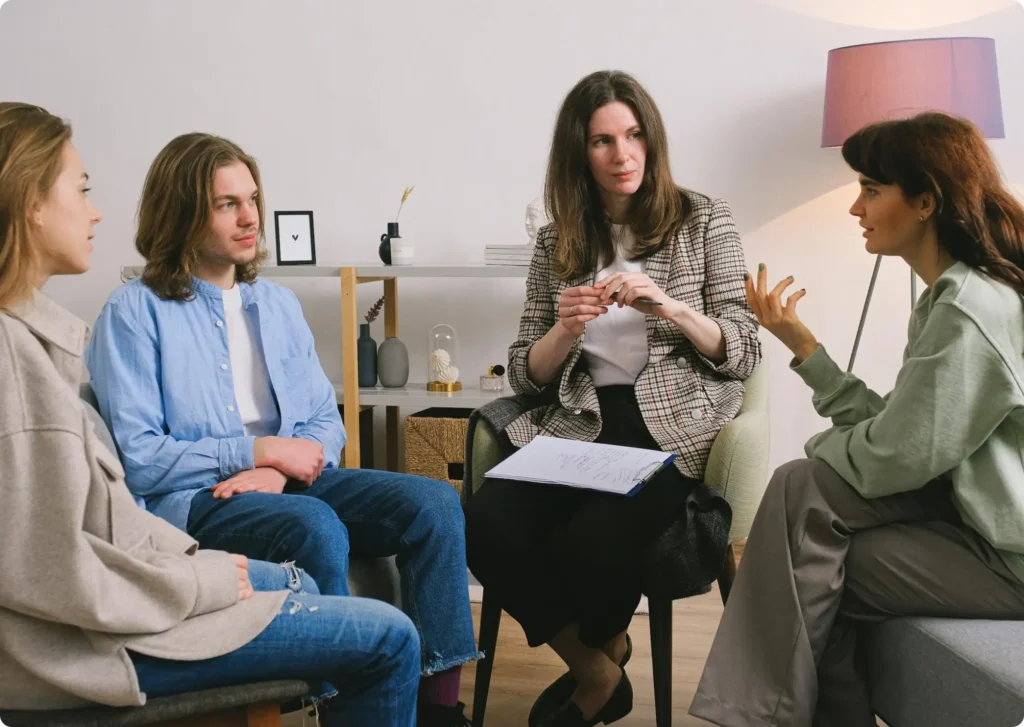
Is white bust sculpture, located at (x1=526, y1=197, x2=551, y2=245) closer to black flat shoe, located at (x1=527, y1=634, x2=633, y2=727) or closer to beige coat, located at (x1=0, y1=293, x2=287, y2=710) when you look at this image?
black flat shoe, located at (x1=527, y1=634, x2=633, y2=727)

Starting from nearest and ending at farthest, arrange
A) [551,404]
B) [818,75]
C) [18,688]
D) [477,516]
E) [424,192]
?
[18,688]
[477,516]
[551,404]
[818,75]
[424,192]

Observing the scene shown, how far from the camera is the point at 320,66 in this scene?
3.52 m

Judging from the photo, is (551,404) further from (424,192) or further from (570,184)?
(424,192)

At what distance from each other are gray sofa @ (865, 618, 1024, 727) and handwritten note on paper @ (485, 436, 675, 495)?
1.62ft

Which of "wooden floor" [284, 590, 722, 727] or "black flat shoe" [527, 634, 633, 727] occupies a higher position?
"black flat shoe" [527, 634, 633, 727]

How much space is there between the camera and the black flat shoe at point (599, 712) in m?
2.03

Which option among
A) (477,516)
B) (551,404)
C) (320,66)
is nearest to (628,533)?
(477,516)

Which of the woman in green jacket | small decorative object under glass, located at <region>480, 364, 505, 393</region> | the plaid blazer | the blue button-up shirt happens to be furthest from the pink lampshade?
the blue button-up shirt

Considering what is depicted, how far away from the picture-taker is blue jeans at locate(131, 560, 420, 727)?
1223mm

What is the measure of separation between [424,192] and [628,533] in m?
1.87

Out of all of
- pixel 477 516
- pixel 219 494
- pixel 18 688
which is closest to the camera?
pixel 18 688

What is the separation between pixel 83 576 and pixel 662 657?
1187 mm

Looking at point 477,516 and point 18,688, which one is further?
point 477,516

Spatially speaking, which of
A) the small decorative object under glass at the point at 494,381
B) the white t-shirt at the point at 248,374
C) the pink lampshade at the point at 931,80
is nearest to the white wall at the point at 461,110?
the small decorative object under glass at the point at 494,381
